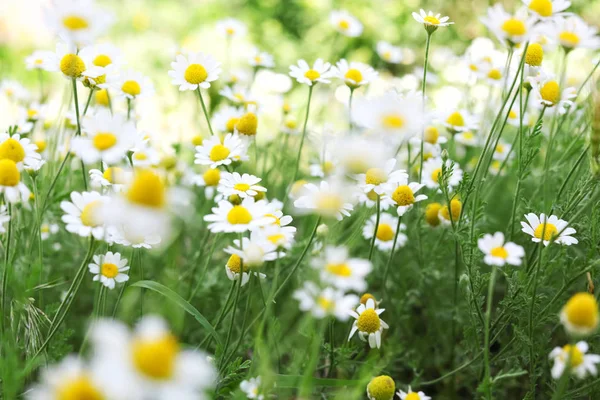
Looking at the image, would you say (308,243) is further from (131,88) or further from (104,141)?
(131,88)

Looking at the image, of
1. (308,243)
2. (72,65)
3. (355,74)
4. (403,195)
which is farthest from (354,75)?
(72,65)

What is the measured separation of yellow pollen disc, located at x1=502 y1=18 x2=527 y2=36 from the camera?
4.61 feet

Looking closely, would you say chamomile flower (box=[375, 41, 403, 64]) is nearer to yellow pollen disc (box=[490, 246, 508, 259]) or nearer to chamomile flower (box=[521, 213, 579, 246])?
chamomile flower (box=[521, 213, 579, 246])

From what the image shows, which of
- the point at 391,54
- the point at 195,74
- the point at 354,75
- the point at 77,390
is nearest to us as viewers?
the point at 77,390

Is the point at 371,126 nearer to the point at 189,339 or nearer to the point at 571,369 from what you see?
the point at 571,369

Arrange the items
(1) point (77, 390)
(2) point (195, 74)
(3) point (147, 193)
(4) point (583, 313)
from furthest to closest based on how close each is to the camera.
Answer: (2) point (195, 74) < (4) point (583, 313) < (3) point (147, 193) < (1) point (77, 390)

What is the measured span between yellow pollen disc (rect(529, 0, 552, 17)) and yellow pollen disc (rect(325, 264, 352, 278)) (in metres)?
0.79

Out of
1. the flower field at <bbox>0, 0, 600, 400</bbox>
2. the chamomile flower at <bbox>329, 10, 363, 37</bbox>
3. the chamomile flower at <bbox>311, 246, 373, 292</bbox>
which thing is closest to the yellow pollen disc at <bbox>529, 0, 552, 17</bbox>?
the flower field at <bbox>0, 0, 600, 400</bbox>

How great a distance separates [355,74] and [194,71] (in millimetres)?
512

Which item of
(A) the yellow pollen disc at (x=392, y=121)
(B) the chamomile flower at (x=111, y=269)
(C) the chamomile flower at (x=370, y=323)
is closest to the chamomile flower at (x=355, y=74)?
(A) the yellow pollen disc at (x=392, y=121)

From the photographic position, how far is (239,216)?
4.28 ft

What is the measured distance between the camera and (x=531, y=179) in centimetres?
247

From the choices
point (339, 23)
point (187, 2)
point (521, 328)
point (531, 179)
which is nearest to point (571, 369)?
point (521, 328)

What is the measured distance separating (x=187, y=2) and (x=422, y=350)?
168 inches
